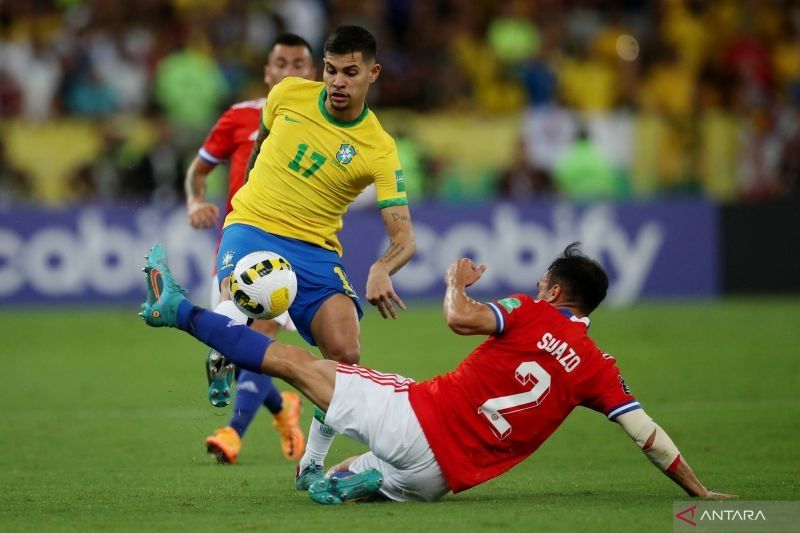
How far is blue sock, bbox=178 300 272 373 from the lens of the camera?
21.4 feet

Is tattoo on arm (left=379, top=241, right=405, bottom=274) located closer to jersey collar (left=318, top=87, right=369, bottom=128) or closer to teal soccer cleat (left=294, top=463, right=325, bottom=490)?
jersey collar (left=318, top=87, right=369, bottom=128)

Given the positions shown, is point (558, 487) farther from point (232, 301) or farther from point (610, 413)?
point (232, 301)

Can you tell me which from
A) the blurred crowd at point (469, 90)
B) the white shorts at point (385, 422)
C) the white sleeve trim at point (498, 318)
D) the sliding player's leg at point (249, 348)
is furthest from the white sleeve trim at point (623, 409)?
the blurred crowd at point (469, 90)

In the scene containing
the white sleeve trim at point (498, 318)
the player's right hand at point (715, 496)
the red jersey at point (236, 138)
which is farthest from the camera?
the red jersey at point (236, 138)

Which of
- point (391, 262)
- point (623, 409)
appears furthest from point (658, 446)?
point (391, 262)

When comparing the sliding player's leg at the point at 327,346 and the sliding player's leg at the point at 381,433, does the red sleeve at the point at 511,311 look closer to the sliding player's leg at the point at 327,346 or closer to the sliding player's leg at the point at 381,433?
the sliding player's leg at the point at 381,433

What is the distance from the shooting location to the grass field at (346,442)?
632 centimetres

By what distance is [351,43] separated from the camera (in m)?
7.48

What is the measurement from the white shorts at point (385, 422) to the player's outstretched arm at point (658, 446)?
0.94 meters

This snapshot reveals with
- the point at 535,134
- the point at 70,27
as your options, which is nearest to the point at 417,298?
the point at 535,134

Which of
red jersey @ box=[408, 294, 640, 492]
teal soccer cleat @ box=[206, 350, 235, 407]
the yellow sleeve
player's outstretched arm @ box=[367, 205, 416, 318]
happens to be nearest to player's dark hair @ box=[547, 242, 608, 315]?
red jersey @ box=[408, 294, 640, 492]

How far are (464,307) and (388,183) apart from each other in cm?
144

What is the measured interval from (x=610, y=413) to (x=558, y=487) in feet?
2.68

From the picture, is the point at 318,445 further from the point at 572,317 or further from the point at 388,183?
the point at 572,317
